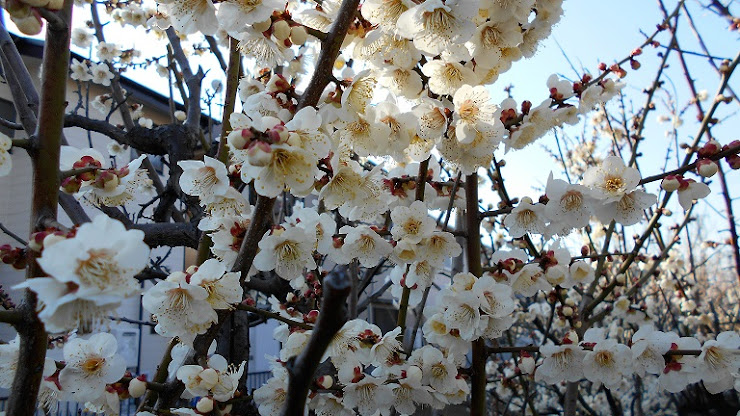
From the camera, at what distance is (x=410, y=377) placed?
178cm

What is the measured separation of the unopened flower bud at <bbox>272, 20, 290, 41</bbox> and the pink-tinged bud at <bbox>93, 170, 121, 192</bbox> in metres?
0.59

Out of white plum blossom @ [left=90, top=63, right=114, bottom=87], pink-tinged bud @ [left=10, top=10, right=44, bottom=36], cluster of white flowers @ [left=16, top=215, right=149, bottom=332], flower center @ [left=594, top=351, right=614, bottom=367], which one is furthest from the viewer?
white plum blossom @ [left=90, top=63, right=114, bottom=87]

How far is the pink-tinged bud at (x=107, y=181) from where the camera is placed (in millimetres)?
1335

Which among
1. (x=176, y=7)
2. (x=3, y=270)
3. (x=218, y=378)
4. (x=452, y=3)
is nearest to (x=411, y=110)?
(x=452, y=3)

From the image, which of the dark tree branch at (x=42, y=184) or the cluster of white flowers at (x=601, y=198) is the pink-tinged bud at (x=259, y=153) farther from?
the cluster of white flowers at (x=601, y=198)

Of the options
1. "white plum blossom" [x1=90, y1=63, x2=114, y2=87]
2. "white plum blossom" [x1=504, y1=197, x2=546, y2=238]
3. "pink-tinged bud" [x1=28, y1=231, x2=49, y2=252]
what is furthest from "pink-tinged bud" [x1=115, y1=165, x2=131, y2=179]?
"white plum blossom" [x1=90, y1=63, x2=114, y2=87]

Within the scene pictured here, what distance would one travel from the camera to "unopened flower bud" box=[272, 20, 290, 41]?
1.44 m

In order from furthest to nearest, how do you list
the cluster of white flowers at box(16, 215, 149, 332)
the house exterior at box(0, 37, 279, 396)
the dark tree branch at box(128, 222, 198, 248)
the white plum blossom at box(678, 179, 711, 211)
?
1. the house exterior at box(0, 37, 279, 396)
2. the dark tree branch at box(128, 222, 198, 248)
3. the white plum blossom at box(678, 179, 711, 211)
4. the cluster of white flowers at box(16, 215, 149, 332)

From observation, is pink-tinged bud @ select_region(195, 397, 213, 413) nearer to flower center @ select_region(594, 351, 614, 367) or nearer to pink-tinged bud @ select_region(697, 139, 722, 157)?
flower center @ select_region(594, 351, 614, 367)

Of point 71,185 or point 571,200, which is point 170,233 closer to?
point 71,185

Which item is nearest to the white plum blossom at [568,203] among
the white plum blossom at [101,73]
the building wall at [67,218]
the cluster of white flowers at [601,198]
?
the cluster of white flowers at [601,198]

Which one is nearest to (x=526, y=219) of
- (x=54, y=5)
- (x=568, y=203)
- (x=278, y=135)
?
(x=568, y=203)

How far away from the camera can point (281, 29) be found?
144cm

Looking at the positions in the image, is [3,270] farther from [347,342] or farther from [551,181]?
[551,181]
